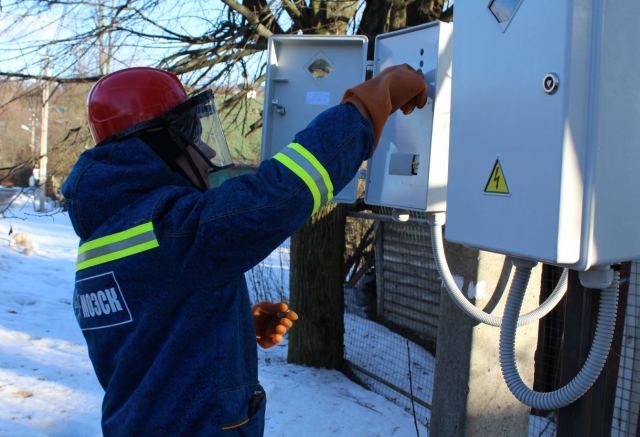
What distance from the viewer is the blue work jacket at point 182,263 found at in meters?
1.32

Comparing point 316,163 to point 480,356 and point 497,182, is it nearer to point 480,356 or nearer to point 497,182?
point 497,182

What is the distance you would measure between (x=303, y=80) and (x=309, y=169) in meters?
1.55

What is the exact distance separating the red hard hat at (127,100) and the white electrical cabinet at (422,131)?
86cm

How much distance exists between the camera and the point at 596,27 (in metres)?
1.28

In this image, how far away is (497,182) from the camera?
145 centimetres

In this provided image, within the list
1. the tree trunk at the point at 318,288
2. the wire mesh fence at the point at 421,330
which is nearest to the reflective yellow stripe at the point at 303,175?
the wire mesh fence at the point at 421,330

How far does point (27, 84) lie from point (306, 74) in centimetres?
380

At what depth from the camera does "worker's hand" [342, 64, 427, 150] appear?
1.46 meters

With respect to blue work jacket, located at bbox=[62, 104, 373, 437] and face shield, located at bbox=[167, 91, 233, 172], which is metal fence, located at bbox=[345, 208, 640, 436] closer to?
blue work jacket, located at bbox=[62, 104, 373, 437]

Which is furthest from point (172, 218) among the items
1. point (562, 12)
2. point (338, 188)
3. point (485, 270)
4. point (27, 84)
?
point (27, 84)

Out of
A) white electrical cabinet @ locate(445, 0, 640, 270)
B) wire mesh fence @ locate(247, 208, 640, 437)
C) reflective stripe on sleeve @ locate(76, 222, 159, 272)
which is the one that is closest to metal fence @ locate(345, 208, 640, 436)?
wire mesh fence @ locate(247, 208, 640, 437)

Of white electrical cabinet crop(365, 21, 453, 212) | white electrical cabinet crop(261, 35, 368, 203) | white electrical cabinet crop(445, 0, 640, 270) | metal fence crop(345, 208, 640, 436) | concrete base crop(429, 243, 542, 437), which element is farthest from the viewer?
white electrical cabinet crop(261, 35, 368, 203)

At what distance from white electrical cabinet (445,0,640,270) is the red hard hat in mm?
945

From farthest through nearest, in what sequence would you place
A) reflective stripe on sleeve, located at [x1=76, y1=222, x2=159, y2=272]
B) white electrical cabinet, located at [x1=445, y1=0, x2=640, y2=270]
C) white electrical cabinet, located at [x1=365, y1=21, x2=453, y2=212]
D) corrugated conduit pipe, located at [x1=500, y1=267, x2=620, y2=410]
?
white electrical cabinet, located at [x1=365, y1=21, x2=453, y2=212] → corrugated conduit pipe, located at [x1=500, y1=267, x2=620, y2=410] → reflective stripe on sleeve, located at [x1=76, y1=222, x2=159, y2=272] → white electrical cabinet, located at [x1=445, y1=0, x2=640, y2=270]
